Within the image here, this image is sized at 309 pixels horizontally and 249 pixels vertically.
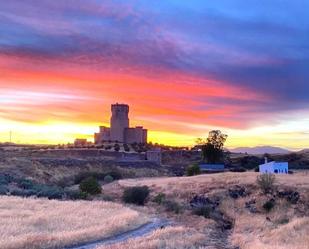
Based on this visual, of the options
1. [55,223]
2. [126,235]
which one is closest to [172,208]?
[55,223]

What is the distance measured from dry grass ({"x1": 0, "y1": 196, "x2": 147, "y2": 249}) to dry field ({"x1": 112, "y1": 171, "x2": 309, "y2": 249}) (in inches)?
158

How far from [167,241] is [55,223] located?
759cm

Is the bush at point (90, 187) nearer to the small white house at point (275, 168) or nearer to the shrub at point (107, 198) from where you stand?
the shrub at point (107, 198)

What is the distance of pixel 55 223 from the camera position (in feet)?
99.4

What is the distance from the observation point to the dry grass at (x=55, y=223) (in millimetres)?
24000

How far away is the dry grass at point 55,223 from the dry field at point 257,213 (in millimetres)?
4001

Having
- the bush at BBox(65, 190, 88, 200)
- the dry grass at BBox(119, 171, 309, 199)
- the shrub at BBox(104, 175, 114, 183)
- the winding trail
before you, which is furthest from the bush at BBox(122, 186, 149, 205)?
the shrub at BBox(104, 175, 114, 183)

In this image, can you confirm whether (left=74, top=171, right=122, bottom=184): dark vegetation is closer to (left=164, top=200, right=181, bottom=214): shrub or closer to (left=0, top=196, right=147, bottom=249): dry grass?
(left=164, top=200, right=181, bottom=214): shrub

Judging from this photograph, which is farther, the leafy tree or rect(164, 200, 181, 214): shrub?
the leafy tree

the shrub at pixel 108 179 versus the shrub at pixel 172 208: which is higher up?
the shrub at pixel 108 179

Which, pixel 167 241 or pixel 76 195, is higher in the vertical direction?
pixel 76 195

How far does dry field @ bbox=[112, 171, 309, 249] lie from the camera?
98.2 feet

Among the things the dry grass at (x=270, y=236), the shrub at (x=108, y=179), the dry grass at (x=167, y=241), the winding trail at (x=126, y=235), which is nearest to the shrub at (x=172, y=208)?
the dry grass at (x=270, y=236)

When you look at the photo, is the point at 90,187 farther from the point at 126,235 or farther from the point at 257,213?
the point at 126,235
